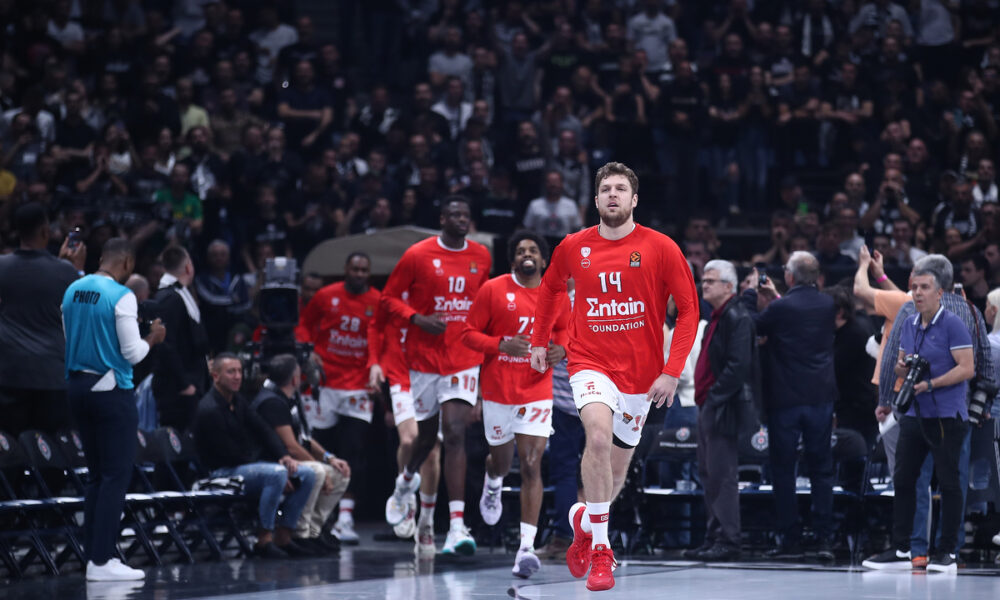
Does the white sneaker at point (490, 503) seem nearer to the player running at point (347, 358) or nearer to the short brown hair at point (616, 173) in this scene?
the player running at point (347, 358)

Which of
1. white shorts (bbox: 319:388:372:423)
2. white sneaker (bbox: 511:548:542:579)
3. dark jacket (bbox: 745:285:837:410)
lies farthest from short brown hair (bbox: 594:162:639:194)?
white shorts (bbox: 319:388:372:423)

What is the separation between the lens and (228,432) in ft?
34.9

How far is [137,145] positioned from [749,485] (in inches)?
362

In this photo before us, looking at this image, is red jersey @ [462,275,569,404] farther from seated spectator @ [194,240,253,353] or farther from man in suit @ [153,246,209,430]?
seated spectator @ [194,240,253,353]

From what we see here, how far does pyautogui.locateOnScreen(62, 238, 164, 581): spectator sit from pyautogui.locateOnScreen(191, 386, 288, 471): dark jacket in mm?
1712

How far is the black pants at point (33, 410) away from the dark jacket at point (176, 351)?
3.80ft

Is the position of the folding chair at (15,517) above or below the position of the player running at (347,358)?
below

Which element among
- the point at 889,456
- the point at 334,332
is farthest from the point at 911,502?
the point at 334,332

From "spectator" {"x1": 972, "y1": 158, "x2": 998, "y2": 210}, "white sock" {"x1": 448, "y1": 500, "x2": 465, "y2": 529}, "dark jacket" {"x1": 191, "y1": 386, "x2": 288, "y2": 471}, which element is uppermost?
"spectator" {"x1": 972, "y1": 158, "x2": 998, "y2": 210}

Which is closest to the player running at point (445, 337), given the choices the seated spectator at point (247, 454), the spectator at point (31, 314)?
the seated spectator at point (247, 454)

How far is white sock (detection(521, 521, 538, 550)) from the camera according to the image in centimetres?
895

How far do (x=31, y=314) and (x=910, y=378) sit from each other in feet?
20.6

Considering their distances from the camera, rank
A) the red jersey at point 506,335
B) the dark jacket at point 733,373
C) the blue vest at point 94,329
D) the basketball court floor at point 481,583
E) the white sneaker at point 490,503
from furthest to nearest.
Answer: the dark jacket at point 733,373 < the white sneaker at point 490,503 < the red jersey at point 506,335 < the blue vest at point 94,329 < the basketball court floor at point 481,583

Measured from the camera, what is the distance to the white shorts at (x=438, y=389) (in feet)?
34.1
